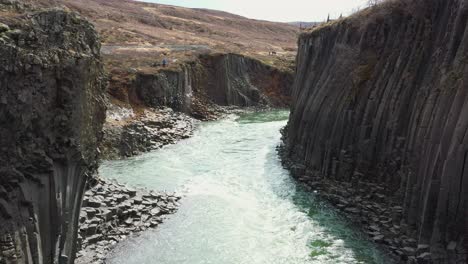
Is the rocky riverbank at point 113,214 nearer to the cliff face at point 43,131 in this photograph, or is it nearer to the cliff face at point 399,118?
the cliff face at point 43,131

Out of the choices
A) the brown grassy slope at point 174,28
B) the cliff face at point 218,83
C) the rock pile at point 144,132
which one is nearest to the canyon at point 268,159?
the rock pile at point 144,132

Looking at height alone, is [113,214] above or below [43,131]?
below

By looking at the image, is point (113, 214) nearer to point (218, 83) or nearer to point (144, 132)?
point (144, 132)

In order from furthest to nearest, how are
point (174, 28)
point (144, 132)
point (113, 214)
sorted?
point (174, 28) → point (144, 132) → point (113, 214)

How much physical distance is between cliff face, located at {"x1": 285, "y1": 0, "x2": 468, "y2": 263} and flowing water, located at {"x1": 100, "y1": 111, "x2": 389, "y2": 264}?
6.04ft

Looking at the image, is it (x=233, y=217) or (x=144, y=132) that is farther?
(x=144, y=132)

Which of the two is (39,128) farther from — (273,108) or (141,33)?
(141,33)

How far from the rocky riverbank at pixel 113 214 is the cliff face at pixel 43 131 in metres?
2.55

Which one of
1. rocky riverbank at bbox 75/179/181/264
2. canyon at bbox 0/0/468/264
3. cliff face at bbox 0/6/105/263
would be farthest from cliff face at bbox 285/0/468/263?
cliff face at bbox 0/6/105/263

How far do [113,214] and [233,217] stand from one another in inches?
223

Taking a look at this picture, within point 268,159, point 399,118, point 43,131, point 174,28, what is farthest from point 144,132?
point 174,28

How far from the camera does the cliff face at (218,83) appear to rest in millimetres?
45188

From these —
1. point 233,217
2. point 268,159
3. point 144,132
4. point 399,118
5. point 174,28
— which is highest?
point 174,28

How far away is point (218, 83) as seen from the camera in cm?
5816
